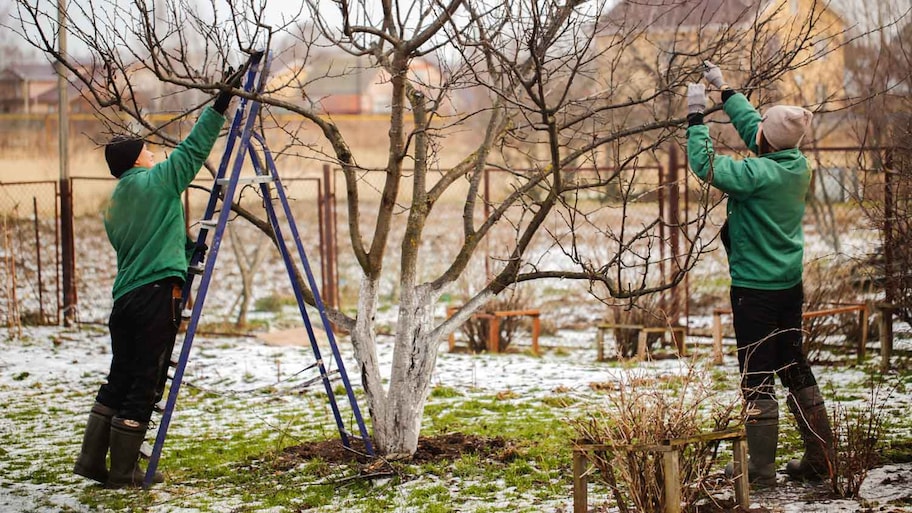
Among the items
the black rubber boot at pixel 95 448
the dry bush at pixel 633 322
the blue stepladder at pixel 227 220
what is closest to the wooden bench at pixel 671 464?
the blue stepladder at pixel 227 220

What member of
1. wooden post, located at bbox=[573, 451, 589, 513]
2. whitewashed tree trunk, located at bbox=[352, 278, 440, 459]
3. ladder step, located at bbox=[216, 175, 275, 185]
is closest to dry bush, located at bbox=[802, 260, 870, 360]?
whitewashed tree trunk, located at bbox=[352, 278, 440, 459]

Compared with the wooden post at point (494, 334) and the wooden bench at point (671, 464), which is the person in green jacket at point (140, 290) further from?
the wooden post at point (494, 334)

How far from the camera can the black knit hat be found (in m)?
4.77

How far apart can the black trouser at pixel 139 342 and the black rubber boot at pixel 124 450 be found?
0.16ft

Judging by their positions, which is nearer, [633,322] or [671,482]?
[671,482]

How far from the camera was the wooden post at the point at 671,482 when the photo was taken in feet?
11.4

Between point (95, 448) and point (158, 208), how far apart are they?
1234mm

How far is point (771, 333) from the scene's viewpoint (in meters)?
4.29

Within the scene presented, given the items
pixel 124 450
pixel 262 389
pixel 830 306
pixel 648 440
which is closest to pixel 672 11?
pixel 830 306

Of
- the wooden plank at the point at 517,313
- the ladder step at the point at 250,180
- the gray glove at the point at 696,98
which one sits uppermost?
the gray glove at the point at 696,98

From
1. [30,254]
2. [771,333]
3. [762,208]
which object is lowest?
[771,333]

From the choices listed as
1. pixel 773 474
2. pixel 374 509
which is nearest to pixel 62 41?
pixel 374 509

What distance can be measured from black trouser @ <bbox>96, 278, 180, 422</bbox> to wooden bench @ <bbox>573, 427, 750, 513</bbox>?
7.32ft

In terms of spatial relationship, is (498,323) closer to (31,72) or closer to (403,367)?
(403,367)
